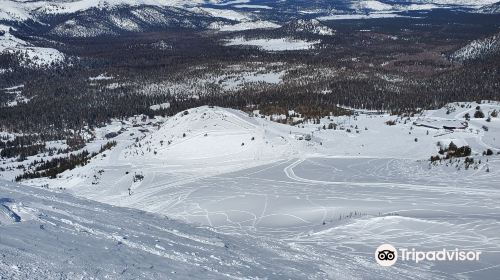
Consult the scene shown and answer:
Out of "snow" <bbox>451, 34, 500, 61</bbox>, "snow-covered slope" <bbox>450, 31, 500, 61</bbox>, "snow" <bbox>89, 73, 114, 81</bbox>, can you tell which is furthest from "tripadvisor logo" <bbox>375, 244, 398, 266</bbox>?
"snow" <bbox>451, 34, 500, 61</bbox>

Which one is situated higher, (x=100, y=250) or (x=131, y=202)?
(x=100, y=250)

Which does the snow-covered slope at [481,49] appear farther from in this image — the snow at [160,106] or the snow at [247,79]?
the snow at [160,106]

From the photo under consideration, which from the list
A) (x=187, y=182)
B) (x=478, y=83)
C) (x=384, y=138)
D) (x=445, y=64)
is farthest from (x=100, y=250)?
(x=445, y=64)

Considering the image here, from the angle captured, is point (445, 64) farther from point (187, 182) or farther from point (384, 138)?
point (187, 182)

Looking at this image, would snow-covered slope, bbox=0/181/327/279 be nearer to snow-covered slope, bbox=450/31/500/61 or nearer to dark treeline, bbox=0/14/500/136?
dark treeline, bbox=0/14/500/136

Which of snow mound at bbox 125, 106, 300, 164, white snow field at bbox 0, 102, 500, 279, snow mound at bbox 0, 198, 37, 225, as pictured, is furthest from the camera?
snow mound at bbox 125, 106, 300, 164

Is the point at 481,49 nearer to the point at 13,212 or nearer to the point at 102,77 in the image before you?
the point at 102,77

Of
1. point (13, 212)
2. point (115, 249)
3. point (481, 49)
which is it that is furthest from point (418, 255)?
point (481, 49)

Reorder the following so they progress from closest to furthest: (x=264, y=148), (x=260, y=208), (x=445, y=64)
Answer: (x=260, y=208)
(x=264, y=148)
(x=445, y=64)
